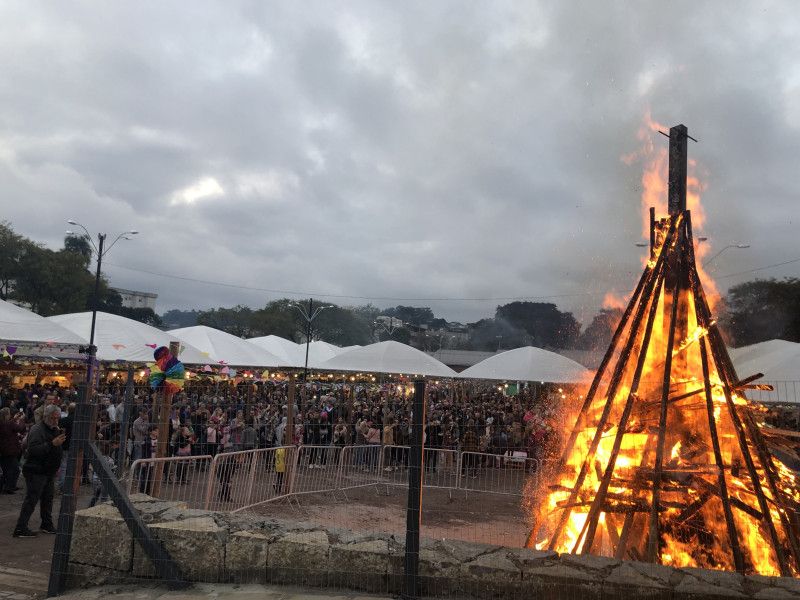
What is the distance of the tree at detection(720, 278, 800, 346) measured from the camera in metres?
34.5

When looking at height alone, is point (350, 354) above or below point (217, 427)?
above

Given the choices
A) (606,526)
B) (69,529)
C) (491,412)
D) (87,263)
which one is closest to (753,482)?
(606,526)

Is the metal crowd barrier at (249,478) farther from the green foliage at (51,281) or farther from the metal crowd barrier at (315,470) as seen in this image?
the green foliage at (51,281)

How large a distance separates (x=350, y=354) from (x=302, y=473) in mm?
9140

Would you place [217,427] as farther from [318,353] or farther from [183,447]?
[318,353]

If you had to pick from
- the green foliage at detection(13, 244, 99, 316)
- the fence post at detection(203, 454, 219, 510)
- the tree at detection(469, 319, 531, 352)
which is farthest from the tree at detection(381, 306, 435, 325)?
the fence post at detection(203, 454, 219, 510)

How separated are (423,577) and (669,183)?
620 centimetres

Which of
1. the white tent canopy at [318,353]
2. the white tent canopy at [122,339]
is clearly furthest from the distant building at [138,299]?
the white tent canopy at [122,339]

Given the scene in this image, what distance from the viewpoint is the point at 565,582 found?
399 centimetres

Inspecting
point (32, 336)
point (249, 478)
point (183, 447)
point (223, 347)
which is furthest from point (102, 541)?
point (223, 347)

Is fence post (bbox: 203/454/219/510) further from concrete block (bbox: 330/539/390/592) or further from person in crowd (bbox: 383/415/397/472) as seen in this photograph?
person in crowd (bbox: 383/415/397/472)

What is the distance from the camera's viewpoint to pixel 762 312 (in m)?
37.0

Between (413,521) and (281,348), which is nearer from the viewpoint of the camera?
(413,521)

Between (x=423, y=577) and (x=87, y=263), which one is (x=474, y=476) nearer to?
(x=423, y=577)
